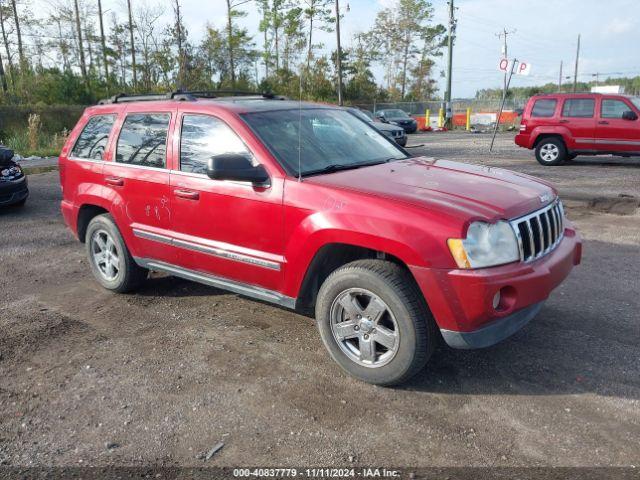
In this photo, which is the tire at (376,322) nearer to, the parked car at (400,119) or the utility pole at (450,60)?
the parked car at (400,119)

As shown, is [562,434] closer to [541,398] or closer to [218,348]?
[541,398]

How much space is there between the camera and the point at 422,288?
3105 mm

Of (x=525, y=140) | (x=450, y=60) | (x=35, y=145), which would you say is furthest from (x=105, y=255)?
(x=450, y=60)

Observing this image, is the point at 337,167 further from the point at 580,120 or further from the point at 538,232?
A: the point at 580,120

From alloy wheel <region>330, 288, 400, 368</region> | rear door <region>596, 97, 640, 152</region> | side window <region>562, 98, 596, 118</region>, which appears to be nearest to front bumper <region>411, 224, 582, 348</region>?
alloy wheel <region>330, 288, 400, 368</region>

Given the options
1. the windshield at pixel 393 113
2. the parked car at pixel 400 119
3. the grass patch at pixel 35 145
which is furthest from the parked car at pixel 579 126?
the grass patch at pixel 35 145

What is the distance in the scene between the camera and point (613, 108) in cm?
1305

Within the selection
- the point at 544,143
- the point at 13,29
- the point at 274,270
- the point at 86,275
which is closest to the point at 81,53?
the point at 13,29

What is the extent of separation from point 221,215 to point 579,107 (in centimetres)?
1225

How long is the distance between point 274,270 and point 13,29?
139ft

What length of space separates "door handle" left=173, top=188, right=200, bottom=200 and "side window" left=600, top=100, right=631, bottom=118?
12147 mm

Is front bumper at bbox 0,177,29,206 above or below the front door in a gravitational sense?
below

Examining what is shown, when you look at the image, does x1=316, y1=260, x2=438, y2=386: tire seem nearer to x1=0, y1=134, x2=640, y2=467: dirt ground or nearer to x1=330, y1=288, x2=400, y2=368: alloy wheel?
x1=330, y1=288, x2=400, y2=368: alloy wheel

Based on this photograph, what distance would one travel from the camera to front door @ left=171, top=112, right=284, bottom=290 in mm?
3752
